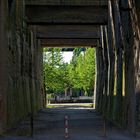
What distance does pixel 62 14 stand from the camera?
3412 centimetres

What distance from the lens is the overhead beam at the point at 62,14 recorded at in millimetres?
33781

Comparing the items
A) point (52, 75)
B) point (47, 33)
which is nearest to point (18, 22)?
point (47, 33)

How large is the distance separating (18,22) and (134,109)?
38.6ft

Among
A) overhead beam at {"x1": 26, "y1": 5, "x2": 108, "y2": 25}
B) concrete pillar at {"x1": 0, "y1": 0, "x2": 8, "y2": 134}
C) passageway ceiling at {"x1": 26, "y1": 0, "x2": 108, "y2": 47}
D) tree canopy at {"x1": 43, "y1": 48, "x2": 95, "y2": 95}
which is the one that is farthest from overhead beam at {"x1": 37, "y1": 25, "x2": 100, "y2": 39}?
tree canopy at {"x1": 43, "y1": 48, "x2": 95, "y2": 95}

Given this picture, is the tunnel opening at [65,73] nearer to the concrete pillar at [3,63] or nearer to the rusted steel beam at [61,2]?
the rusted steel beam at [61,2]

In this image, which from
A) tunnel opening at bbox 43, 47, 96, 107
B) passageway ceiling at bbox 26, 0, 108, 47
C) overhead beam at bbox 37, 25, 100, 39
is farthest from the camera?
tunnel opening at bbox 43, 47, 96, 107

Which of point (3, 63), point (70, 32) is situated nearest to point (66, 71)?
point (70, 32)

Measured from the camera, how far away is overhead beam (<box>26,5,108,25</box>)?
33.8m

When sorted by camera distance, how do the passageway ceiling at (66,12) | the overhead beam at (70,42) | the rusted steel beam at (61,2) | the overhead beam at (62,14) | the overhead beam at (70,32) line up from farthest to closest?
the overhead beam at (70,42)
the overhead beam at (70,32)
the overhead beam at (62,14)
the passageway ceiling at (66,12)
the rusted steel beam at (61,2)

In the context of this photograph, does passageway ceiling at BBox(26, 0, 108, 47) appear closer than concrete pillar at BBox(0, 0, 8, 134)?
No

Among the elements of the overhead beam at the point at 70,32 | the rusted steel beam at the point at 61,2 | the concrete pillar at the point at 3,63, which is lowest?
the concrete pillar at the point at 3,63

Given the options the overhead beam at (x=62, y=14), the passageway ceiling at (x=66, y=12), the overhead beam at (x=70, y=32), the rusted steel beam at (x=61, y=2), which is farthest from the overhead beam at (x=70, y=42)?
the rusted steel beam at (x=61, y=2)

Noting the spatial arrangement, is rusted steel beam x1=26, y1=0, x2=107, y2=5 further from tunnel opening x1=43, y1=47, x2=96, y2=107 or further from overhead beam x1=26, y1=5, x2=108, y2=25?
tunnel opening x1=43, y1=47, x2=96, y2=107

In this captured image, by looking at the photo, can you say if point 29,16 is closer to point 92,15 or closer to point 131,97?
point 92,15
